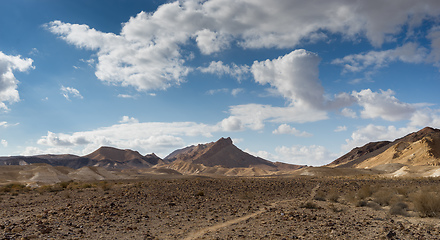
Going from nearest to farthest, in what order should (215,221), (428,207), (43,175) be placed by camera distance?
(215,221), (428,207), (43,175)

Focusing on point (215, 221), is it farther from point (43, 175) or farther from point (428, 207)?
point (43, 175)

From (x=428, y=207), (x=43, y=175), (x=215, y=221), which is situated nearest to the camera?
(x=215, y=221)

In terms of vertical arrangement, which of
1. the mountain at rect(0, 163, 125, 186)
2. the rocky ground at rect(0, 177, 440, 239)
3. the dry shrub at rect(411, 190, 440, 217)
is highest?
the dry shrub at rect(411, 190, 440, 217)

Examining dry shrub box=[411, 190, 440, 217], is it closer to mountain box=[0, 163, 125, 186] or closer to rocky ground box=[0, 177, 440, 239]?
rocky ground box=[0, 177, 440, 239]

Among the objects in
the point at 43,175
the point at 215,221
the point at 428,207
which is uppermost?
the point at 428,207

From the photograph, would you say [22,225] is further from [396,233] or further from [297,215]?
[396,233]

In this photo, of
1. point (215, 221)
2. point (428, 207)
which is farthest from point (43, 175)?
point (428, 207)

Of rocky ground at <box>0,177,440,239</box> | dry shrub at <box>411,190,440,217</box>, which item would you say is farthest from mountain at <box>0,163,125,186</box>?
dry shrub at <box>411,190,440,217</box>

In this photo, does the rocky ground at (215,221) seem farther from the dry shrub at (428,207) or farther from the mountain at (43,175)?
the mountain at (43,175)

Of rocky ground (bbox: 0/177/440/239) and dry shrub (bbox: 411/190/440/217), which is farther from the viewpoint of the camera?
dry shrub (bbox: 411/190/440/217)

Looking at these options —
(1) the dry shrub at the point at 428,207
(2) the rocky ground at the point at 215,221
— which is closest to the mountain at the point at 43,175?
(2) the rocky ground at the point at 215,221

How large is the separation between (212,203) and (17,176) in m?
70.2

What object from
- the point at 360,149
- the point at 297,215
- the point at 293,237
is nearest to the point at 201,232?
the point at 293,237

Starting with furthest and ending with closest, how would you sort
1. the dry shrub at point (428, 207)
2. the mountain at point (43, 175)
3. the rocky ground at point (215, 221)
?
the mountain at point (43, 175) < the dry shrub at point (428, 207) < the rocky ground at point (215, 221)
